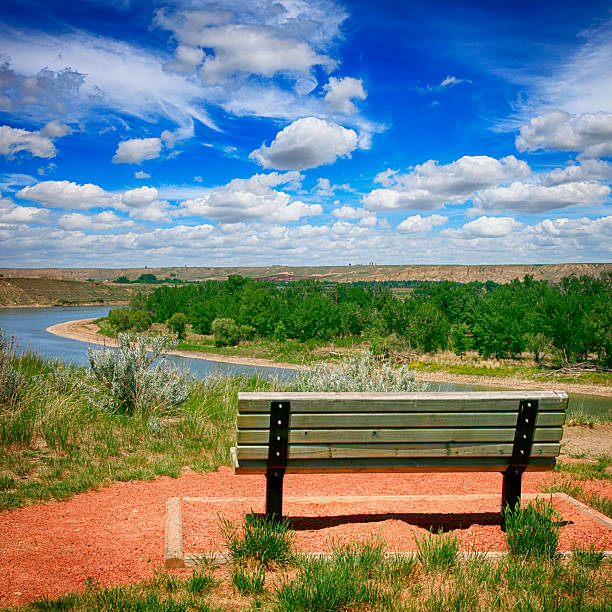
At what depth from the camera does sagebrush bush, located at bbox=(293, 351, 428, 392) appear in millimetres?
8102

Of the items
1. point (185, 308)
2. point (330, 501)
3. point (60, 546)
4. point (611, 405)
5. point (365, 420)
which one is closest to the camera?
point (365, 420)

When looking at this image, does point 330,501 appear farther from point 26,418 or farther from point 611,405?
point 611,405

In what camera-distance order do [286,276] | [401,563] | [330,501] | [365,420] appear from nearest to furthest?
1. [401,563]
2. [365,420]
3. [330,501]
4. [286,276]

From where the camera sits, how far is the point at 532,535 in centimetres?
293

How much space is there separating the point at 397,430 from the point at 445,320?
1865 inches

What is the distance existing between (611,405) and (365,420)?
27938 millimetres

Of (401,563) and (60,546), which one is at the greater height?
(401,563)

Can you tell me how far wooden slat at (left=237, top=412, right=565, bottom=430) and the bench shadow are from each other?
2.75 ft

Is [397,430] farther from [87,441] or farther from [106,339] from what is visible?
[106,339]

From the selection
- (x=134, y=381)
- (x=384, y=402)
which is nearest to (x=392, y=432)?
(x=384, y=402)

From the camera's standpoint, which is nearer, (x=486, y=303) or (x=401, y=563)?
(x=401, y=563)

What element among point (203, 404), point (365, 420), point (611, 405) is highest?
point (365, 420)

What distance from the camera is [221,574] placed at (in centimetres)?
278

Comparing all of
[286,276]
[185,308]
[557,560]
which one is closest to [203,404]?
[557,560]
